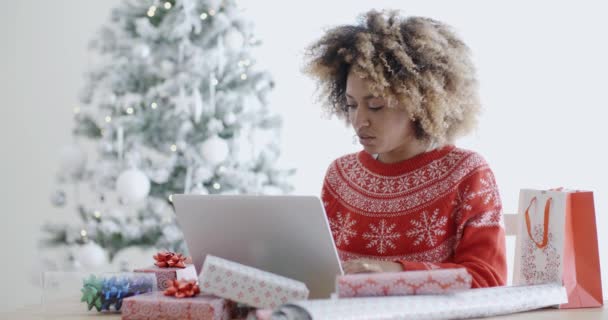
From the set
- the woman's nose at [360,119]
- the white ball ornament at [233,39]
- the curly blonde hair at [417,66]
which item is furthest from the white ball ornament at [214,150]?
the woman's nose at [360,119]

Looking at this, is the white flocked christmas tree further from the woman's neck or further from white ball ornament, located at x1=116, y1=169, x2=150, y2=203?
the woman's neck

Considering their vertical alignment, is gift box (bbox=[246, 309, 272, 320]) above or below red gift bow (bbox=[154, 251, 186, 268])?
below

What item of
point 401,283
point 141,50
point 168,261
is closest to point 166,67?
point 141,50

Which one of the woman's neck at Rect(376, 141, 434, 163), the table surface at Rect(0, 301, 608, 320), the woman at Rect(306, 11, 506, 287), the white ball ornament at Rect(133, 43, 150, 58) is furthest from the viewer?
the white ball ornament at Rect(133, 43, 150, 58)

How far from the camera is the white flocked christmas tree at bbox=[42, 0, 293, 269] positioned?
3697 mm

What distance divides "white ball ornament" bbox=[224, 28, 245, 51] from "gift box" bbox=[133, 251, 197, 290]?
7.27 ft

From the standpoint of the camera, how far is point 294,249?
53.7 inches

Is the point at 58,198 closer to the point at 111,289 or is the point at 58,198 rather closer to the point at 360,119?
the point at 360,119

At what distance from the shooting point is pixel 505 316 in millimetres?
1345

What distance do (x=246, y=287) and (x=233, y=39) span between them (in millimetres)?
2551

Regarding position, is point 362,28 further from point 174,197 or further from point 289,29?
point 289,29

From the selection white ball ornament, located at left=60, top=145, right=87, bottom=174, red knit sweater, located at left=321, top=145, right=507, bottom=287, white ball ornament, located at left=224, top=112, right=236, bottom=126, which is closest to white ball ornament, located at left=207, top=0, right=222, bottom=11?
white ball ornament, located at left=224, top=112, right=236, bottom=126

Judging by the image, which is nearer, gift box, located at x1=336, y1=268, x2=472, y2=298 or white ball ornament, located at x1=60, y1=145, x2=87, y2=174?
gift box, located at x1=336, y1=268, x2=472, y2=298

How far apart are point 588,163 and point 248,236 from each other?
2567 mm
